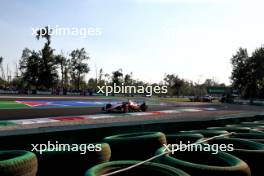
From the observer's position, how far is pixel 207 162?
14.1 feet

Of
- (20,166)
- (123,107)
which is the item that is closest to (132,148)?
(20,166)

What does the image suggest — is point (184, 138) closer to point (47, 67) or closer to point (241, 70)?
point (47, 67)

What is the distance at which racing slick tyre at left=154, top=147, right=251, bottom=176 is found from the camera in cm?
338

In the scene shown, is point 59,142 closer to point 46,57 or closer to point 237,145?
point 237,145

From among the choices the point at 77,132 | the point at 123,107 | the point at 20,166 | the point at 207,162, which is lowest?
the point at 123,107

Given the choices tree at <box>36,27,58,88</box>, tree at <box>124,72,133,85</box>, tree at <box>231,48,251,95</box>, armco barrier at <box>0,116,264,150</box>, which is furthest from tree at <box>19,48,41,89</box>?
armco barrier at <box>0,116,264,150</box>

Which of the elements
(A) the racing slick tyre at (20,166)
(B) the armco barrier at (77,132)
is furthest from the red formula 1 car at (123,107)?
(A) the racing slick tyre at (20,166)

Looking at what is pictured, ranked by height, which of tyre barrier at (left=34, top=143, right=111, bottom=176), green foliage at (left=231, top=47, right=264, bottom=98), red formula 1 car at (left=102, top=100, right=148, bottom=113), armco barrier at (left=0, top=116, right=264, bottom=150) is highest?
green foliage at (left=231, top=47, right=264, bottom=98)

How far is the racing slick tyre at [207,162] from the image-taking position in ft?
11.1

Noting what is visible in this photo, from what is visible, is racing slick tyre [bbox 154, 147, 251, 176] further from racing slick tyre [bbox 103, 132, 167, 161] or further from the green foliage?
the green foliage

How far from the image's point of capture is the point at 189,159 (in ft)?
14.8

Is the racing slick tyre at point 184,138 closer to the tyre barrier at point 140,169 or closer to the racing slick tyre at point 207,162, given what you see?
the racing slick tyre at point 207,162

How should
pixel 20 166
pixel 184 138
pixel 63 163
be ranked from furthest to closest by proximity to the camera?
pixel 184 138, pixel 63 163, pixel 20 166

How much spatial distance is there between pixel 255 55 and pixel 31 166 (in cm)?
7942
